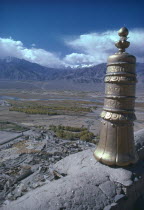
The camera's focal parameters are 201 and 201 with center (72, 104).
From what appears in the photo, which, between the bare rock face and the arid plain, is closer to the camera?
the bare rock face

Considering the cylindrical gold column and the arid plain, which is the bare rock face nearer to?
the cylindrical gold column

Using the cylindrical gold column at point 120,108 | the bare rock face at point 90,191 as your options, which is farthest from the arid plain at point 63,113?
the cylindrical gold column at point 120,108

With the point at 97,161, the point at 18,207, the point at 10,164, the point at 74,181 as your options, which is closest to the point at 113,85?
the point at 97,161

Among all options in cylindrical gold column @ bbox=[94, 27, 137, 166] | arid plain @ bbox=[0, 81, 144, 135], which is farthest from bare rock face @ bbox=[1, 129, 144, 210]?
arid plain @ bbox=[0, 81, 144, 135]

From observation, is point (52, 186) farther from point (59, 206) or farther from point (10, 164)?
point (10, 164)

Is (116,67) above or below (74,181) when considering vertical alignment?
above

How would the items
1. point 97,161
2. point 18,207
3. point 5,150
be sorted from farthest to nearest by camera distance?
point 5,150
point 97,161
point 18,207
